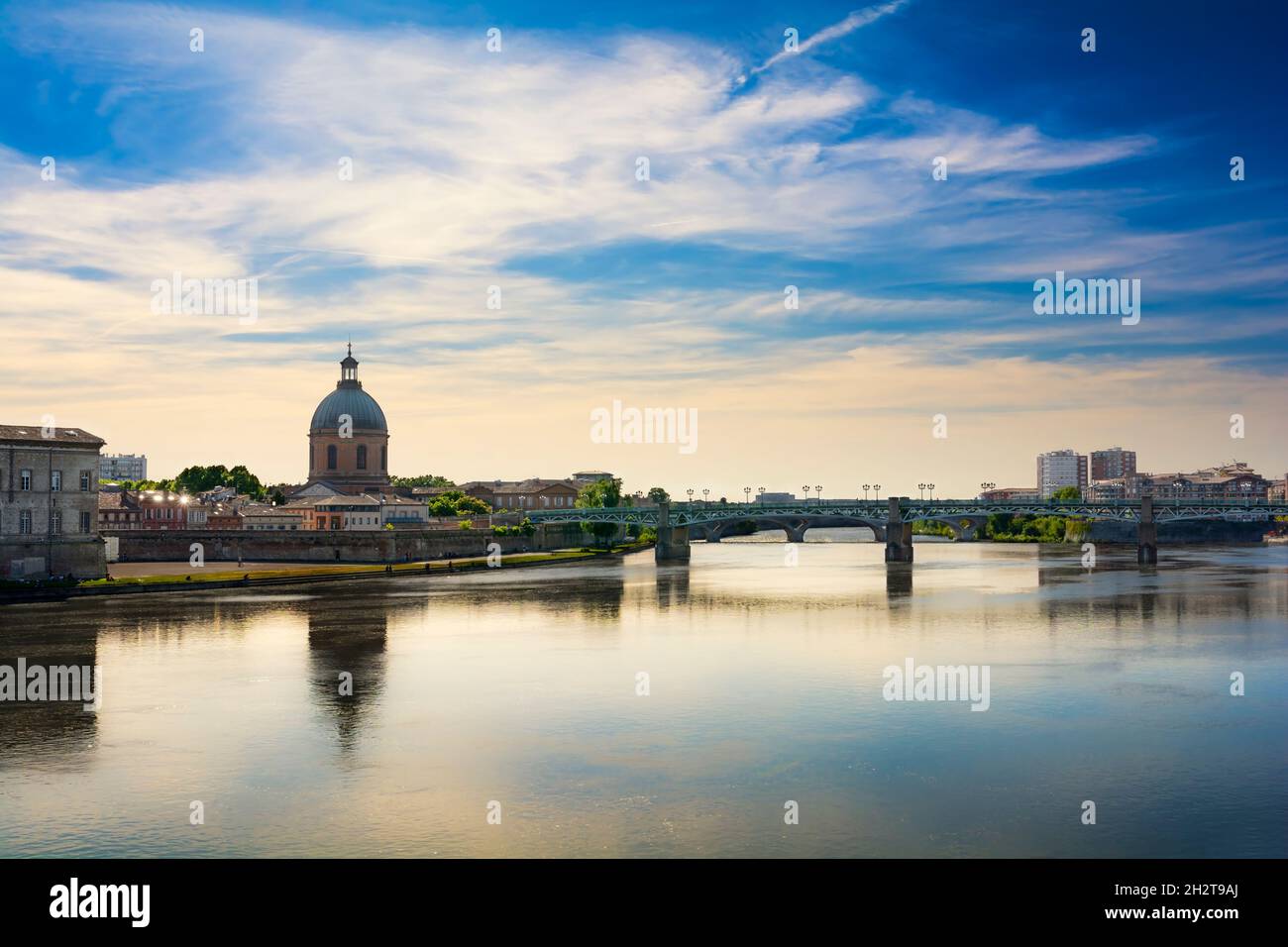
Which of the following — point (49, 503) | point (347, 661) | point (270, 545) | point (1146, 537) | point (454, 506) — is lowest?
point (347, 661)

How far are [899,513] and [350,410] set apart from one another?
7145 cm

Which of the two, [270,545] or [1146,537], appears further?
[1146,537]

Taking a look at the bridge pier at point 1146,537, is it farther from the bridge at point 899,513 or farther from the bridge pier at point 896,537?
A: the bridge pier at point 896,537

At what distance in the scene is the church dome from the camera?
5861 inches

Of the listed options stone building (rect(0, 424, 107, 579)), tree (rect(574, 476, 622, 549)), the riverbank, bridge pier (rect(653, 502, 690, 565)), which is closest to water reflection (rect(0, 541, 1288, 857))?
the riverbank

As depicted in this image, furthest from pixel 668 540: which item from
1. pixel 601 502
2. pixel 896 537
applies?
pixel 601 502

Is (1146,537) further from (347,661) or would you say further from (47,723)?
(47,723)

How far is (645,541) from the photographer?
161m

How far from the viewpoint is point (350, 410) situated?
149375 mm

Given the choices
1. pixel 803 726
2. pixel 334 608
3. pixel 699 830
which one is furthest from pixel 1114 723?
pixel 334 608

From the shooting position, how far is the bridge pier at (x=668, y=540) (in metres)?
120

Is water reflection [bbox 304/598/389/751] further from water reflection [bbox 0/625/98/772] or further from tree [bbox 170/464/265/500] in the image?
tree [bbox 170/464/265/500]

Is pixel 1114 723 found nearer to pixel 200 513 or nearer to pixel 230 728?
pixel 230 728

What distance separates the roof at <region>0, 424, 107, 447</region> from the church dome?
7856cm
